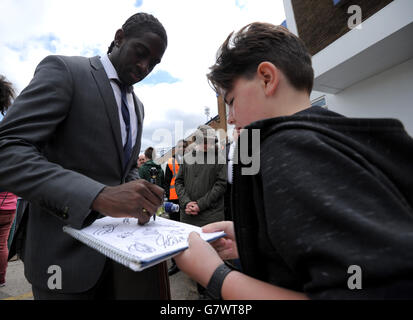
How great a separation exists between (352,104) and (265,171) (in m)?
6.26

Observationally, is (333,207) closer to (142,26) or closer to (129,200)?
(129,200)

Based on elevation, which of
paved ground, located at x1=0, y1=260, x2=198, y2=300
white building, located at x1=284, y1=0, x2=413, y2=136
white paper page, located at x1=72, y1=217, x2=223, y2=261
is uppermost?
white building, located at x1=284, y1=0, x2=413, y2=136

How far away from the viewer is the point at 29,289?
2.94 m

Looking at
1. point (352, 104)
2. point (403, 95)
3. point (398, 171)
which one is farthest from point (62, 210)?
point (352, 104)

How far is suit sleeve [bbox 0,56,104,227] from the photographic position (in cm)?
70

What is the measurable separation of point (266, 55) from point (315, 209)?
671 mm

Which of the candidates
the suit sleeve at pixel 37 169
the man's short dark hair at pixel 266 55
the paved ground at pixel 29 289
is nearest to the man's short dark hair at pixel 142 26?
the man's short dark hair at pixel 266 55

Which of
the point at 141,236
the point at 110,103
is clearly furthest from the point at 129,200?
the point at 110,103

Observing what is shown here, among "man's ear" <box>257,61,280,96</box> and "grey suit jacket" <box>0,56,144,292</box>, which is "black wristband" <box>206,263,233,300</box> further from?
"man's ear" <box>257,61,280,96</box>

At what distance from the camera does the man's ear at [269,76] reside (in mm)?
775

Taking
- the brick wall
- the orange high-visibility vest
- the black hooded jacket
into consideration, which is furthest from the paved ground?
the brick wall

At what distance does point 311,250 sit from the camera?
413 mm

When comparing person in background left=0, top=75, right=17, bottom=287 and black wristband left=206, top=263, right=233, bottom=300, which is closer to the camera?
black wristband left=206, top=263, right=233, bottom=300
